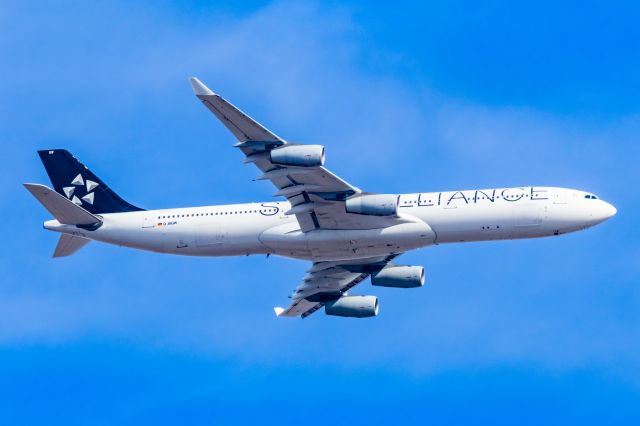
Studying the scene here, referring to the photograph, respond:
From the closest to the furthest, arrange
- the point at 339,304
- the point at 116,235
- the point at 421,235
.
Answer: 1. the point at 421,235
2. the point at 116,235
3. the point at 339,304

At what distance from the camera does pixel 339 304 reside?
87.6 m

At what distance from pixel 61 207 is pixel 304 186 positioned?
658 inches

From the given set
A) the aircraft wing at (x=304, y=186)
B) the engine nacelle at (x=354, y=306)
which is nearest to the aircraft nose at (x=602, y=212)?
the aircraft wing at (x=304, y=186)

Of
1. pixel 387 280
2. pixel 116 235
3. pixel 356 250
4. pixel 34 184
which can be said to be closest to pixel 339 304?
pixel 387 280

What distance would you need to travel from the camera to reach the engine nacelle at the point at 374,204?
245 feet

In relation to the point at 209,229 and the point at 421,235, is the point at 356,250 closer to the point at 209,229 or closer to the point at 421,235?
the point at 421,235

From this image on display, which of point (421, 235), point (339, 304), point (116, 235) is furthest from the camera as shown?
point (339, 304)

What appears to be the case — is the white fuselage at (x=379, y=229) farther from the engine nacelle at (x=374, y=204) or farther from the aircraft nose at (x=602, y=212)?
the engine nacelle at (x=374, y=204)

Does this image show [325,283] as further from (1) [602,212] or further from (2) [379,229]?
(1) [602,212]

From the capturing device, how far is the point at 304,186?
7594 centimetres

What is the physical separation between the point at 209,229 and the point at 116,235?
684cm

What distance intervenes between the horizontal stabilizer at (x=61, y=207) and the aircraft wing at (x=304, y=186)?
13952 mm

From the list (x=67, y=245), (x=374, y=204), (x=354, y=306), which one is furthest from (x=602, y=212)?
(x=67, y=245)

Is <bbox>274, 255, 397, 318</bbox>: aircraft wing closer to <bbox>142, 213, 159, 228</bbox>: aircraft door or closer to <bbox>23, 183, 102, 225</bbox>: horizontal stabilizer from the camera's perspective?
<bbox>142, 213, 159, 228</bbox>: aircraft door
